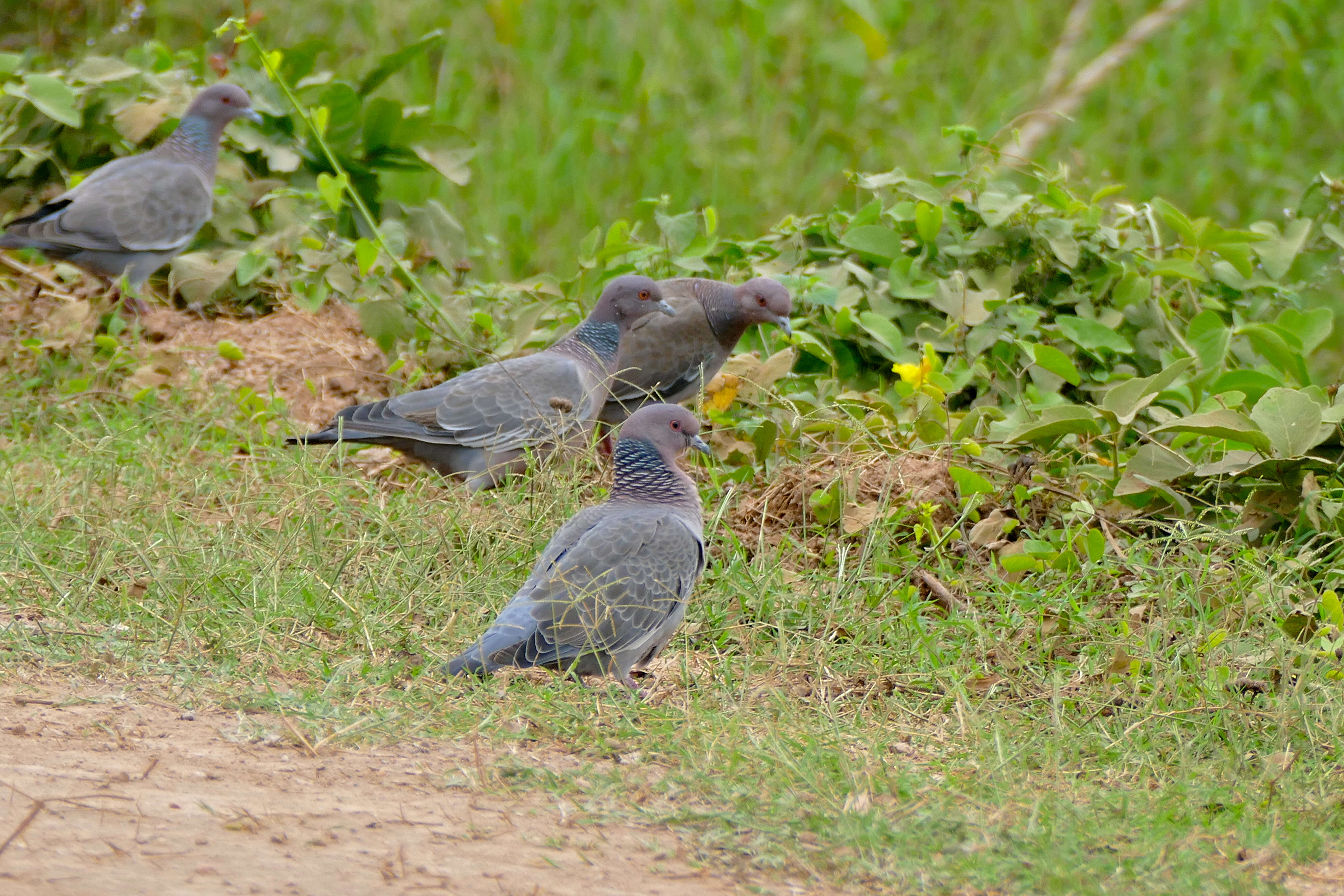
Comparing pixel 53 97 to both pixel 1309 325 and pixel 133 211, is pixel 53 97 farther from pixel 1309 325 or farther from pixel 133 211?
pixel 1309 325

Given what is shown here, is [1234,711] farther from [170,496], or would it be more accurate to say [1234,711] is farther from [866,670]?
[170,496]

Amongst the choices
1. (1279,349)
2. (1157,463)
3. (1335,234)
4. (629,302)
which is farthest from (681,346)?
(1335,234)

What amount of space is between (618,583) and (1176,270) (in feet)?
9.81

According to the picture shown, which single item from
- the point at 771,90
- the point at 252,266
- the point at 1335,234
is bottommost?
the point at 252,266

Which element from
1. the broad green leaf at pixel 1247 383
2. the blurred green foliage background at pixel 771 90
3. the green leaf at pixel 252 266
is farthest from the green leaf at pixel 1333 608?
the blurred green foliage background at pixel 771 90

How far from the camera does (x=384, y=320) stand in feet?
18.9

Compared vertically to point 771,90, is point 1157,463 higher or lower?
lower

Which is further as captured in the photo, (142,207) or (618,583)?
(142,207)

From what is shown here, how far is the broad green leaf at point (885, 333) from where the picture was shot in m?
5.18

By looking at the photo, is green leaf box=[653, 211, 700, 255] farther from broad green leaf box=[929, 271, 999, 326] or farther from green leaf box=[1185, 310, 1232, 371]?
green leaf box=[1185, 310, 1232, 371]

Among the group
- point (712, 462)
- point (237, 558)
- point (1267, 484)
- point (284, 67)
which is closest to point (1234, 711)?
point (1267, 484)

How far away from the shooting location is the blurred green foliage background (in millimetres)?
8797

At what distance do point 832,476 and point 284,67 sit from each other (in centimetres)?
403

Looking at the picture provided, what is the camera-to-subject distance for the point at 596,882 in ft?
7.56
